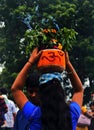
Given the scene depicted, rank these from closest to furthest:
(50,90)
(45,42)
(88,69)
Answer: (50,90)
(45,42)
(88,69)

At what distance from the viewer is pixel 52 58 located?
370 centimetres

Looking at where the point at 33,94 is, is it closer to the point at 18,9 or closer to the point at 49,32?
the point at 49,32

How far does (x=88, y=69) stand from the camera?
87.1 feet

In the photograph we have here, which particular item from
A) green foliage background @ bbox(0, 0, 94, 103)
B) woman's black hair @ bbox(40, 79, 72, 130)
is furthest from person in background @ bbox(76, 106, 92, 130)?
green foliage background @ bbox(0, 0, 94, 103)

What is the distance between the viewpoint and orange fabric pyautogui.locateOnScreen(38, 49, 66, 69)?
3.57 meters

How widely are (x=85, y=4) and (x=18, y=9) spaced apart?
3.70 metres

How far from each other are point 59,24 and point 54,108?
23.7 m

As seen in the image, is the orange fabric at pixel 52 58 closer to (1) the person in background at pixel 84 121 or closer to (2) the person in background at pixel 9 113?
(2) the person in background at pixel 9 113

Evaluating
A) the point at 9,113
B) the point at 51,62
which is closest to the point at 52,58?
the point at 51,62

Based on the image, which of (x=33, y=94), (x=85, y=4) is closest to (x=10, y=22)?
(x=85, y=4)

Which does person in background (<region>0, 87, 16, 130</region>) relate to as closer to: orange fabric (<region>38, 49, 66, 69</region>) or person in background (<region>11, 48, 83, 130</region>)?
orange fabric (<region>38, 49, 66, 69</region>)

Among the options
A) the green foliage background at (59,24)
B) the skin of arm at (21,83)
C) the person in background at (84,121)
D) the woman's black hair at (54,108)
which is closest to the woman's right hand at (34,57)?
the skin of arm at (21,83)

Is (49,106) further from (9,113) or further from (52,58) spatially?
(9,113)

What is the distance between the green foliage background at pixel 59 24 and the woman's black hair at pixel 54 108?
23034mm
